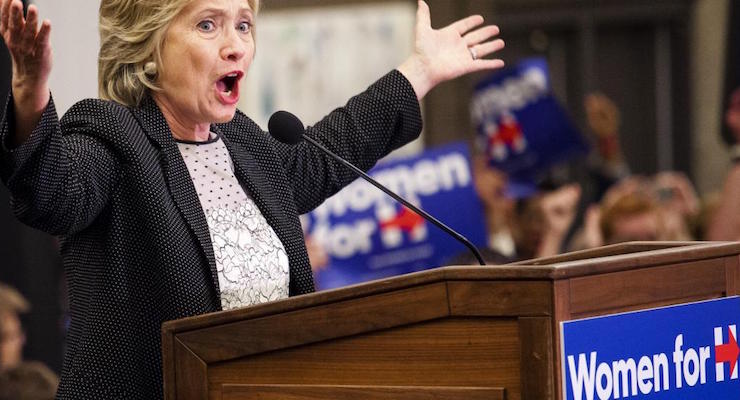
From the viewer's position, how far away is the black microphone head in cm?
237

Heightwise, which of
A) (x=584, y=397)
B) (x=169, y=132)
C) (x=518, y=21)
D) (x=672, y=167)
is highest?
(x=518, y=21)

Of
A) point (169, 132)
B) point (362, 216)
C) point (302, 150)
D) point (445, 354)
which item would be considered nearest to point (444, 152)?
point (362, 216)

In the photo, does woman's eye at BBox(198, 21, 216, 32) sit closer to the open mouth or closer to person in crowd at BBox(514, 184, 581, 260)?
the open mouth

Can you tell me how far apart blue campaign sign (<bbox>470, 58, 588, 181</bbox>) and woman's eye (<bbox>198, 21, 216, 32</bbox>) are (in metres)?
4.52

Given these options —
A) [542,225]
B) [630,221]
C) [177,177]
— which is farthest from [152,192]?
[542,225]

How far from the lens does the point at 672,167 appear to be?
10.9 meters

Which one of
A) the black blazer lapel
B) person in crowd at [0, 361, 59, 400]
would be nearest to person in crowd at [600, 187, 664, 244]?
person in crowd at [0, 361, 59, 400]

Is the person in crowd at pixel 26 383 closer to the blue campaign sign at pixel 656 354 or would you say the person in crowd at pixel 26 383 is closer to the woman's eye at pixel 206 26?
the woman's eye at pixel 206 26

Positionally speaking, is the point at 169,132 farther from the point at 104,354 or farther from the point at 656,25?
the point at 656,25

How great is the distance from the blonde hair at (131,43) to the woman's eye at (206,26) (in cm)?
4

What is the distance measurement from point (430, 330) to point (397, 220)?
12.7ft

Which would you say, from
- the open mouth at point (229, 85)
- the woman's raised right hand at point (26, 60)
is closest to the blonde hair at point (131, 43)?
the open mouth at point (229, 85)

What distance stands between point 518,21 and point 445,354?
28.2ft

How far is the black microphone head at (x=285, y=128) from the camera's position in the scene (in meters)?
2.37
